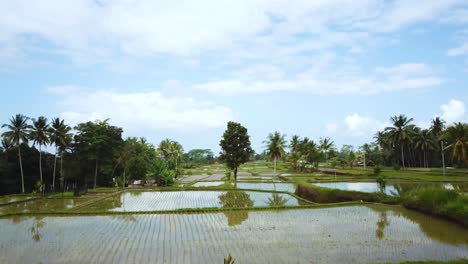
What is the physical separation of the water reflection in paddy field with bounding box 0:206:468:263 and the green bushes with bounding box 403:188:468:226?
53 centimetres

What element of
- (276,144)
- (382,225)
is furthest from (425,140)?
(382,225)

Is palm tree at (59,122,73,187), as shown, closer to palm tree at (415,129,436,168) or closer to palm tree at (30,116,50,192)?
A: palm tree at (30,116,50,192)

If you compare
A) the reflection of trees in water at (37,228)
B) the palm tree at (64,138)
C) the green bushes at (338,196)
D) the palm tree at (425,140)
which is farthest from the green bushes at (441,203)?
the palm tree at (425,140)

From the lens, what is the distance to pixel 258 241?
13.4 metres

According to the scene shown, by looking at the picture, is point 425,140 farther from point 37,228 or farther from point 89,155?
point 37,228

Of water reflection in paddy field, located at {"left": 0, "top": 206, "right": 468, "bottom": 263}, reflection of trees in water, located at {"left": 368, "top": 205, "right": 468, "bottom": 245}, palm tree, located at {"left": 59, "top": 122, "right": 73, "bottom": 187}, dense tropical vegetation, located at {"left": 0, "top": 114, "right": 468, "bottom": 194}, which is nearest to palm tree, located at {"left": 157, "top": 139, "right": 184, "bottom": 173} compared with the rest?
dense tropical vegetation, located at {"left": 0, "top": 114, "right": 468, "bottom": 194}

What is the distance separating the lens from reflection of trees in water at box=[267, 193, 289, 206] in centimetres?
2388

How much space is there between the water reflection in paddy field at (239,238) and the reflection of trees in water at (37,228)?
45mm

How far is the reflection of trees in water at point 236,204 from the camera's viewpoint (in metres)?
18.2

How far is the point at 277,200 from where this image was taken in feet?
84.6

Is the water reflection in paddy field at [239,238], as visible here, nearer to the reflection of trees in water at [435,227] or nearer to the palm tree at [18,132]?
the reflection of trees in water at [435,227]

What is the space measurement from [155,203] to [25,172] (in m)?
21.8

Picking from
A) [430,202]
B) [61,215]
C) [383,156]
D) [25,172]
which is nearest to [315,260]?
[430,202]

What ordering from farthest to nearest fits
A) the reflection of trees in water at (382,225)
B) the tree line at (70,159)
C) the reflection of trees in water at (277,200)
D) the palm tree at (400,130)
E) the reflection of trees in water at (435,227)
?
the palm tree at (400,130) < the tree line at (70,159) < the reflection of trees in water at (277,200) < the reflection of trees in water at (382,225) < the reflection of trees in water at (435,227)
